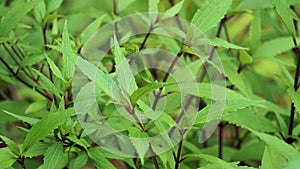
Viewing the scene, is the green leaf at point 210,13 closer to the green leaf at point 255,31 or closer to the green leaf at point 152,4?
the green leaf at point 152,4

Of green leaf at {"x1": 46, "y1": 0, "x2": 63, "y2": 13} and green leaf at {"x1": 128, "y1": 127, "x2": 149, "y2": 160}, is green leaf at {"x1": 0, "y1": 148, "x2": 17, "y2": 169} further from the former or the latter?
green leaf at {"x1": 46, "y1": 0, "x2": 63, "y2": 13}

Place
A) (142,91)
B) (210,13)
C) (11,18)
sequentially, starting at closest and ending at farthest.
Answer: (142,91) → (210,13) → (11,18)

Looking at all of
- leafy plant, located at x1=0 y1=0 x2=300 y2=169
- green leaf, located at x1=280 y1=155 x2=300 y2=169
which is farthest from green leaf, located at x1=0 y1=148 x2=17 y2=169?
green leaf, located at x1=280 y1=155 x2=300 y2=169

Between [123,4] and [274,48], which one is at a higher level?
[123,4]

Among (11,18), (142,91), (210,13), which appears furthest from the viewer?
(11,18)

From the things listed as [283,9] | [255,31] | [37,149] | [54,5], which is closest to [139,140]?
[37,149]

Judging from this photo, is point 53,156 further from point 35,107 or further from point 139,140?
point 35,107

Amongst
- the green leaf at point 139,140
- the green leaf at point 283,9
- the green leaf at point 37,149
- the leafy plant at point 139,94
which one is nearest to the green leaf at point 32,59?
the leafy plant at point 139,94
